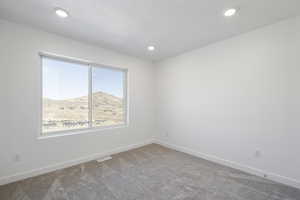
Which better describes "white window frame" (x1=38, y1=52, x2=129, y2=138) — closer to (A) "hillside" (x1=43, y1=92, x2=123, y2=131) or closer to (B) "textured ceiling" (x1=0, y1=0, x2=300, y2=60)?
(A) "hillside" (x1=43, y1=92, x2=123, y2=131)

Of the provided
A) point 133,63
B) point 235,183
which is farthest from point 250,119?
point 133,63

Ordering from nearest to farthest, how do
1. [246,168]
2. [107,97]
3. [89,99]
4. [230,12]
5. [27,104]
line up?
1. [230,12]
2. [27,104]
3. [246,168]
4. [89,99]
5. [107,97]

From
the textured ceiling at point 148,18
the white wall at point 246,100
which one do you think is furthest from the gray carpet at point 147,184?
the textured ceiling at point 148,18

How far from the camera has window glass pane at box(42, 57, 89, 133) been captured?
2525 mm

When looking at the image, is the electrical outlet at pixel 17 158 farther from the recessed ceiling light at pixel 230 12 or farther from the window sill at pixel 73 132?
the recessed ceiling light at pixel 230 12

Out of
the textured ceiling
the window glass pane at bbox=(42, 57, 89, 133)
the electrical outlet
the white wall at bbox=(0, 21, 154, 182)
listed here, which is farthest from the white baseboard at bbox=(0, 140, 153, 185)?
the textured ceiling

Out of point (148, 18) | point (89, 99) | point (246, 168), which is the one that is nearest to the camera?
point (148, 18)

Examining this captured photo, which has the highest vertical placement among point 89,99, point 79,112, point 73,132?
point 89,99

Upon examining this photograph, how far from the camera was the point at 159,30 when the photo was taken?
2404 mm

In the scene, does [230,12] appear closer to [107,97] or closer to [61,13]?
[61,13]

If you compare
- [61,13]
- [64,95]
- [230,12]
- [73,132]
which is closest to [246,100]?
[230,12]

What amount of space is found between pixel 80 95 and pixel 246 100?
11.3 feet

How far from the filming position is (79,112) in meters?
2.92

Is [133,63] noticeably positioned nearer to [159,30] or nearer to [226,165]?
[159,30]
